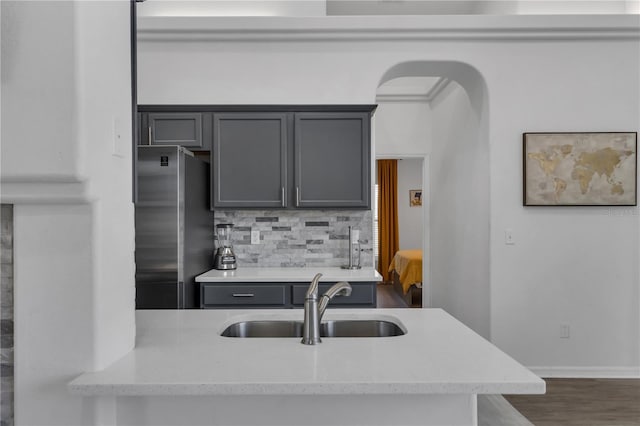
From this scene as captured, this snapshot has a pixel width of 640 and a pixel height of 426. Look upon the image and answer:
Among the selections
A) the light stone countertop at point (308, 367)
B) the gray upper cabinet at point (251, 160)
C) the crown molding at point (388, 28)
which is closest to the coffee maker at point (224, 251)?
the gray upper cabinet at point (251, 160)

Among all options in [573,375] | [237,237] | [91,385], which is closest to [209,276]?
[237,237]

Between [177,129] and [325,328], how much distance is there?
2.37 metres

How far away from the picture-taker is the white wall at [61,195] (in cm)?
122

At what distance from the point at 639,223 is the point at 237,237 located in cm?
335

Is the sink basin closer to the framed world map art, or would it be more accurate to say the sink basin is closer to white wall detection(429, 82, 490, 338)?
white wall detection(429, 82, 490, 338)

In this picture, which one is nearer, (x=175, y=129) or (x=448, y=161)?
(x=175, y=129)

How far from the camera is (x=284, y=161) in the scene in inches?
142

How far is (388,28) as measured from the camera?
12.0 ft

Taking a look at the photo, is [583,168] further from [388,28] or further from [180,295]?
[180,295]

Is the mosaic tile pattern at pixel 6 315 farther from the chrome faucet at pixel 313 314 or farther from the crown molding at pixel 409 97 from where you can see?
the crown molding at pixel 409 97

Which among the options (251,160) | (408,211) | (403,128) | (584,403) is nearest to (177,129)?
(251,160)

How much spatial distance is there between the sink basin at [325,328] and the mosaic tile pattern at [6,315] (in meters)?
0.81

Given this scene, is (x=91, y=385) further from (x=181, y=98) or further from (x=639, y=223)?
(x=639, y=223)

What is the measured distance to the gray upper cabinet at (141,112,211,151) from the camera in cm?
363
